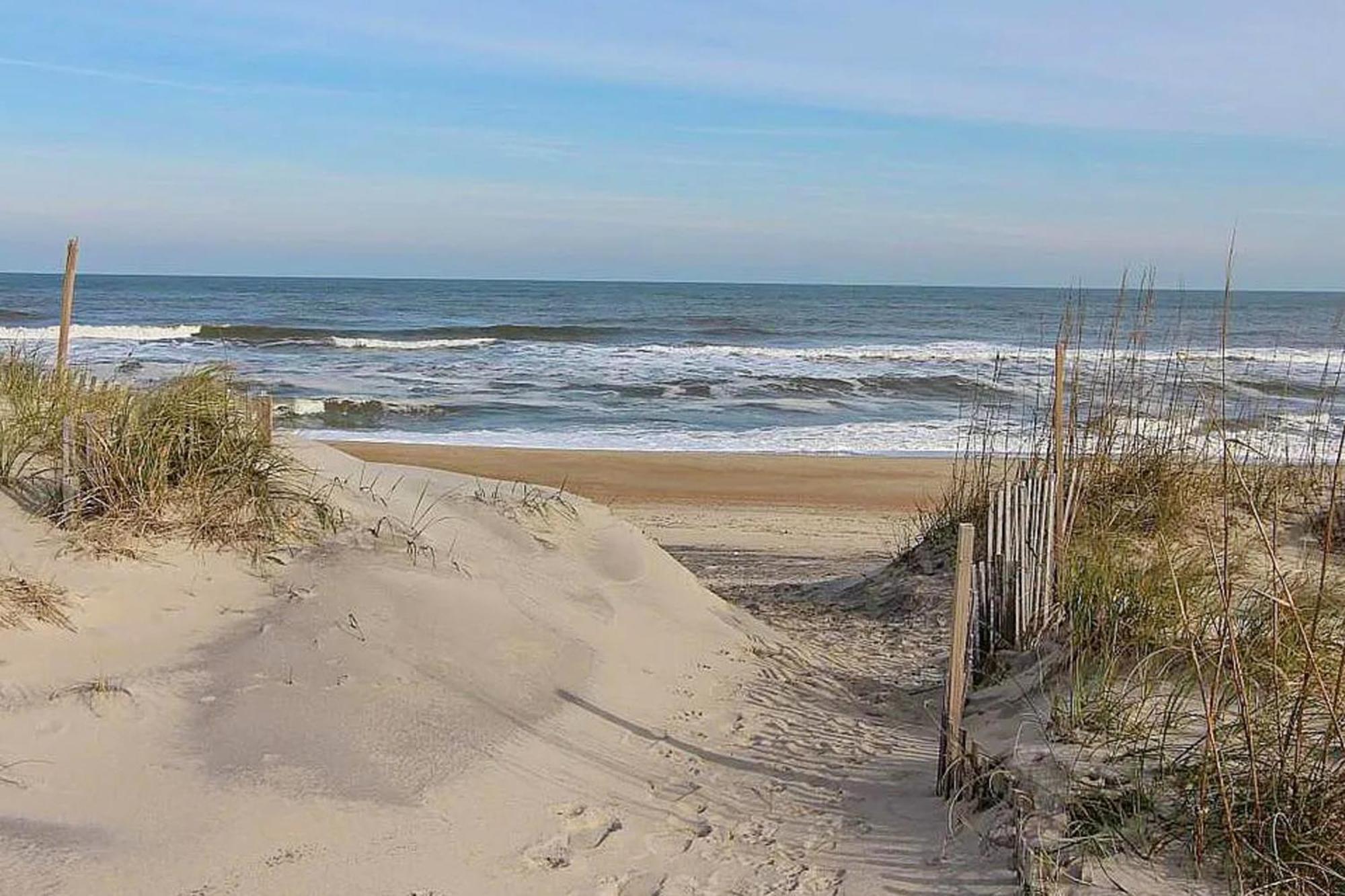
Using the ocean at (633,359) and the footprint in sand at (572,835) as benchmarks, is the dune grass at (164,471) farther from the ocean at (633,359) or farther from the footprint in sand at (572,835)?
the footprint in sand at (572,835)

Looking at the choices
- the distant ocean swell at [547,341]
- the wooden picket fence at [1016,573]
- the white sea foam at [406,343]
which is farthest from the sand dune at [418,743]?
the white sea foam at [406,343]

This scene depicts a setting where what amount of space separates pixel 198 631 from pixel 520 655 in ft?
4.29

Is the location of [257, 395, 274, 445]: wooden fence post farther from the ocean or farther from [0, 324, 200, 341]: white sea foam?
[0, 324, 200, 341]: white sea foam

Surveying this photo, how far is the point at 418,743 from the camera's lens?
173 inches

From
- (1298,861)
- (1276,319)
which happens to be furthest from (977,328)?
(1298,861)

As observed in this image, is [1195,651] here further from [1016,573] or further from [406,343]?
[406,343]

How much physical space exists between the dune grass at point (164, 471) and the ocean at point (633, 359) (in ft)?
6.24

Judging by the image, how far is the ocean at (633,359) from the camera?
59.6 feet

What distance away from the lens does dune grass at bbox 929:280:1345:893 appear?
11.1 feet

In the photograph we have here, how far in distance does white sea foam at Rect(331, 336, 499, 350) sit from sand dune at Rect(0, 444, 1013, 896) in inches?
1098

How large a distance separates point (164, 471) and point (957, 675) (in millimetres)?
3526

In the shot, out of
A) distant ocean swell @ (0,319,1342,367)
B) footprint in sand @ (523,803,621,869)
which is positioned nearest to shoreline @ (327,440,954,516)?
footprint in sand @ (523,803,621,869)

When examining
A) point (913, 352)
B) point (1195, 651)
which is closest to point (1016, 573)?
point (1195, 651)

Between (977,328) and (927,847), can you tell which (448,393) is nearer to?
(927,847)
